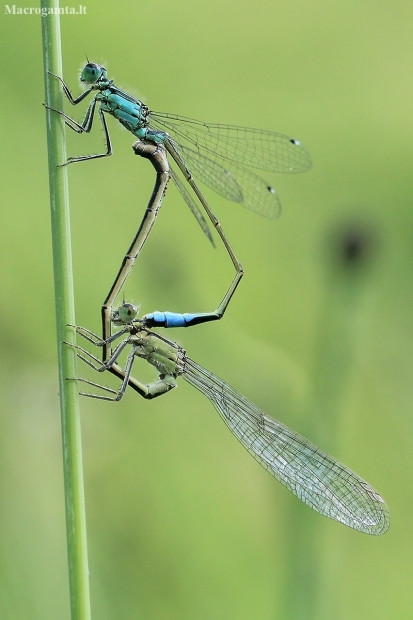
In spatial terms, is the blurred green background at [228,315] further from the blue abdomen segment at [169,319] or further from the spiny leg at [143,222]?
the blue abdomen segment at [169,319]

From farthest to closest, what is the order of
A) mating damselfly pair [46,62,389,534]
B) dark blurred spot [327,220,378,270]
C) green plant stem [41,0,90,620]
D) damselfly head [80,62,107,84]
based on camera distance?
dark blurred spot [327,220,378,270], mating damselfly pair [46,62,389,534], damselfly head [80,62,107,84], green plant stem [41,0,90,620]

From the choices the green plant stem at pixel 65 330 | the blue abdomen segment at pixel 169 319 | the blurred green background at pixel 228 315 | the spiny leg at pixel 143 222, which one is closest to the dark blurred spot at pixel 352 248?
the blurred green background at pixel 228 315

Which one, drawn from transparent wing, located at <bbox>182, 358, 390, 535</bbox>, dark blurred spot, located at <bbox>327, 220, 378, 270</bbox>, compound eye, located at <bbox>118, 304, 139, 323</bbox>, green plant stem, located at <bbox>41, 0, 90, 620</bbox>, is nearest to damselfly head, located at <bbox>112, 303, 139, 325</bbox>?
compound eye, located at <bbox>118, 304, 139, 323</bbox>

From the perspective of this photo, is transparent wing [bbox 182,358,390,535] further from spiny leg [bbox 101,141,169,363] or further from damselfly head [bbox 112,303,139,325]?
spiny leg [bbox 101,141,169,363]

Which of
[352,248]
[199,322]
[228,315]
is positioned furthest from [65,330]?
[228,315]

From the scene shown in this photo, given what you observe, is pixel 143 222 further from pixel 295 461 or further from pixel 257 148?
pixel 295 461

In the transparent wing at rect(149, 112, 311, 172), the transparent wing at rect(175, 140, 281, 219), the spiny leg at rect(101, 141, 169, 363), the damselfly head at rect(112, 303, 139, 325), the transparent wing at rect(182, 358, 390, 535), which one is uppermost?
the transparent wing at rect(149, 112, 311, 172)
